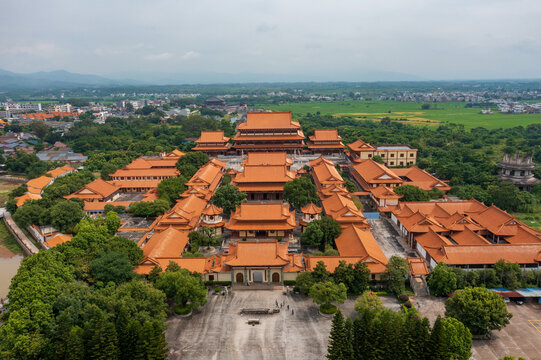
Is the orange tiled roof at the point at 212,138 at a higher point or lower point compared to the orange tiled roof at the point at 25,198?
higher

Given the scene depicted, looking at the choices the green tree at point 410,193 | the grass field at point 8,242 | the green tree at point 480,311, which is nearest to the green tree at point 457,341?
the green tree at point 480,311

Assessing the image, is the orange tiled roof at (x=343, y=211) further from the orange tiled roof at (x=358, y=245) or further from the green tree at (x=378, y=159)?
the green tree at (x=378, y=159)

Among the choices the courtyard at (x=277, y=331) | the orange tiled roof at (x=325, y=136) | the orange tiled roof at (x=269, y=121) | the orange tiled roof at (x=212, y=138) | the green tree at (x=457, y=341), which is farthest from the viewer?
the orange tiled roof at (x=212, y=138)

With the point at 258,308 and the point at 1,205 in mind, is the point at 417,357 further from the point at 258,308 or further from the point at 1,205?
the point at 1,205

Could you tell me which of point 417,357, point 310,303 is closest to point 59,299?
point 310,303

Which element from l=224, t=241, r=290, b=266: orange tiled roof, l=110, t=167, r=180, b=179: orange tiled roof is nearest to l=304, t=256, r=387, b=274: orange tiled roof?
l=224, t=241, r=290, b=266: orange tiled roof

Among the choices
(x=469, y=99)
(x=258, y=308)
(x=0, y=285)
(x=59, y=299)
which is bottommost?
(x=0, y=285)

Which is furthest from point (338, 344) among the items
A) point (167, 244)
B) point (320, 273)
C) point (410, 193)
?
point (410, 193)

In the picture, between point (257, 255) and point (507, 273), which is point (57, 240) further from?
point (507, 273)

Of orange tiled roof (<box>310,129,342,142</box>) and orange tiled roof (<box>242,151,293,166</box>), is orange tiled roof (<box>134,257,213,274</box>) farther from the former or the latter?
orange tiled roof (<box>310,129,342,142</box>)
